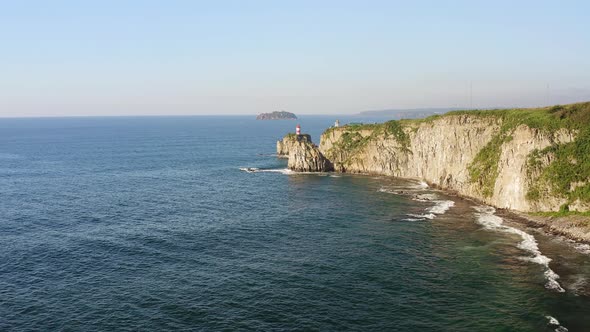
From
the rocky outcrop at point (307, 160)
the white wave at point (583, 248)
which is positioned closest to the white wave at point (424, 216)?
the white wave at point (583, 248)

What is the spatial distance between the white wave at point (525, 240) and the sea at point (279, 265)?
1.27 ft

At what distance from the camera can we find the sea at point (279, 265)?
5422 cm

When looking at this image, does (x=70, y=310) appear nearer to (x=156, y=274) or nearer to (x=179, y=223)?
(x=156, y=274)

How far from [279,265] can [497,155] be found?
69.2m

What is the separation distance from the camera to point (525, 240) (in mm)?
82688

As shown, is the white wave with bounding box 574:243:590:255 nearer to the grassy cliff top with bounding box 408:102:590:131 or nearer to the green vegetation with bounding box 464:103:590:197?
the green vegetation with bounding box 464:103:590:197

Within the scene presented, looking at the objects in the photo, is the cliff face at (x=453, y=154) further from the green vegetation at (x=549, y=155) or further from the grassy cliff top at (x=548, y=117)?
the grassy cliff top at (x=548, y=117)

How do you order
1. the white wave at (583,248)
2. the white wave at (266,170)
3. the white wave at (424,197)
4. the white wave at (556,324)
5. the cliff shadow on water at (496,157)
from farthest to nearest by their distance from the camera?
the white wave at (266,170)
the white wave at (424,197)
the cliff shadow on water at (496,157)
the white wave at (583,248)
the white wave at (556,324)

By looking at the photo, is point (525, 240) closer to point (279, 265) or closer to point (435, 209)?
point (435, 209)

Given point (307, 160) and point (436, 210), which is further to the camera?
point (307, 160)

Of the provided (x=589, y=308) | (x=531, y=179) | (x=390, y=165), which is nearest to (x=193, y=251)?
(x=589, y=308)

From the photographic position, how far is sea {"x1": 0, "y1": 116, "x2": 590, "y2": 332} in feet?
178

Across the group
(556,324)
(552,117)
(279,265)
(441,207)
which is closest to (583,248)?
(556,324)

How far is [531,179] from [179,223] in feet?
243
